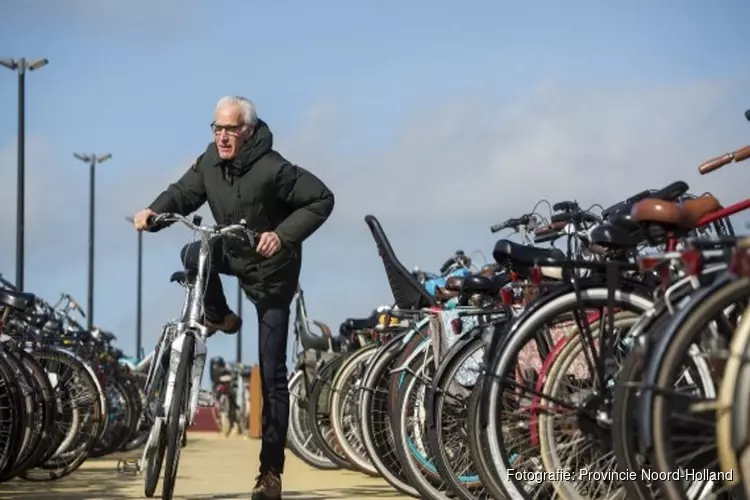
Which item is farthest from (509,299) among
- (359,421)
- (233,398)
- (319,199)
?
(233,398)

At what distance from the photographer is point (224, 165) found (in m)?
9.27

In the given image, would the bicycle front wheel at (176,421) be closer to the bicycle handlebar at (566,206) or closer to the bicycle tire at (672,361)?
the bicycle handlebar at (566,206)

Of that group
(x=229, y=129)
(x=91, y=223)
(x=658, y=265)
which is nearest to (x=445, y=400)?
(x=229, y=129)

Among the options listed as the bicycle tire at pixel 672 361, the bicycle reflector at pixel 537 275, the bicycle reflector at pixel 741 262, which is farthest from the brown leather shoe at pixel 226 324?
the bicycle reflector at pixel 741 262

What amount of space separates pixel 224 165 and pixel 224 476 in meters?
4.44

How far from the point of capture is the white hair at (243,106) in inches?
361

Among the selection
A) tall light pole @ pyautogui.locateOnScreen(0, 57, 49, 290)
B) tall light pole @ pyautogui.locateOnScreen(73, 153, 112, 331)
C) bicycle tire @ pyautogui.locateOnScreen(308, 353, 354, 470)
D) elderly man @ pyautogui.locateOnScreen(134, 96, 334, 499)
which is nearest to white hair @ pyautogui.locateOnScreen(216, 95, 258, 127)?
elderly man @ pyautogui.locateOnScreen(134, 96, 334, 499)

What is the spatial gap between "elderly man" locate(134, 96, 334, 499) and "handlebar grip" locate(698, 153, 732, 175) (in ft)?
8.19

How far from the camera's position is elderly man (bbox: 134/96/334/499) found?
9.12m

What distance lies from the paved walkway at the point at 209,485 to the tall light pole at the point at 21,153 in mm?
13283

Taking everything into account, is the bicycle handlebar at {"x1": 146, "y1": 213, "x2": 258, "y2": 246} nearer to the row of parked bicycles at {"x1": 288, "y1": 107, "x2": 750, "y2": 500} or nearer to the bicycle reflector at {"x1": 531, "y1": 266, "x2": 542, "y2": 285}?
the row of parked bicycles at {"x1": 288, "y1": 107, "x2": 750, "y2": 500}

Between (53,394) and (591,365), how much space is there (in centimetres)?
561

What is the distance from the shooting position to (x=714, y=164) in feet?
23.3

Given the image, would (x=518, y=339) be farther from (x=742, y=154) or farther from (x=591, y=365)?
(x=742, y=154)
